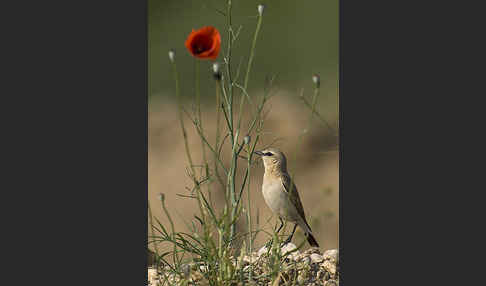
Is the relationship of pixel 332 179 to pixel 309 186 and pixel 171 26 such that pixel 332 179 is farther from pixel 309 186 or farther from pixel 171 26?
pixel 171 26

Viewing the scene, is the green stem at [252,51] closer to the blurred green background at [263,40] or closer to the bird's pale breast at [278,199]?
the blurred green background at [263,40]

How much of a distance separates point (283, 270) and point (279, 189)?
66cm

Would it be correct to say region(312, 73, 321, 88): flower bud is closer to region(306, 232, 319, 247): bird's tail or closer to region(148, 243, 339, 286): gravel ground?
region(148, 243, 339, 286): gravel ground

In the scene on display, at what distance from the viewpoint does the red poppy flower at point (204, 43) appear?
19.6 ft

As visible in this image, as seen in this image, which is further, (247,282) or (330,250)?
(330,250)

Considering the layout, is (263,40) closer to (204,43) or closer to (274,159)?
(204,43)

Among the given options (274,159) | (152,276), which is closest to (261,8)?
(274,159)

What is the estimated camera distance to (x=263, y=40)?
20.9 ft

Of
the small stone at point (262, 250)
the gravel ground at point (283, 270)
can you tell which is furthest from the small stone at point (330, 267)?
the small stone at point (262, 250)

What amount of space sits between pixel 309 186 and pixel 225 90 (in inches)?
39.7

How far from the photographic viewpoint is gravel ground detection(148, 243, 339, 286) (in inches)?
239

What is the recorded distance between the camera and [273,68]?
643cm

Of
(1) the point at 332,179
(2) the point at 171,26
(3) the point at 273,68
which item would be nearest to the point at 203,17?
(2) the point at 171,26

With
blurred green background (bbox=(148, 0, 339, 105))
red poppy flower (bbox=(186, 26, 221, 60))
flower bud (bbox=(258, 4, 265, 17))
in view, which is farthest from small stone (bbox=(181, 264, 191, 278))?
flower bud (bbox=(258, 4, 265, 17))
